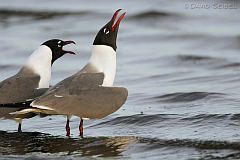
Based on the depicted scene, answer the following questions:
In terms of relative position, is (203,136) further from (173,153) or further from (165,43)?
(165,43)

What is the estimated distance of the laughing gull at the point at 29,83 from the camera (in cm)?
921

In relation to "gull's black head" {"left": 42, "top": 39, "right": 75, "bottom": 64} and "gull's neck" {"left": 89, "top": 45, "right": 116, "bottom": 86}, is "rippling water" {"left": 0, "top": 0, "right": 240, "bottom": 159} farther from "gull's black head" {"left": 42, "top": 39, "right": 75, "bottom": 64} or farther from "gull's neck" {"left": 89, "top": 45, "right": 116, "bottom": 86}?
"gull's black head" {"left": 42, "top": 39, "right": 75, "bottom": 64}

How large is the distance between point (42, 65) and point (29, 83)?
48 cm

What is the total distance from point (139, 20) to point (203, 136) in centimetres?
994

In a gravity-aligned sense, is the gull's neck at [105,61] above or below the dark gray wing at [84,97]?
above

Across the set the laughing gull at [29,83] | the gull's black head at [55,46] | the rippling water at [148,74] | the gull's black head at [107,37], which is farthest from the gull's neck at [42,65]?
the gull's black head at [107,37]

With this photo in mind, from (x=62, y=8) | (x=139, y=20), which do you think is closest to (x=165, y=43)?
(x=139, y=20)

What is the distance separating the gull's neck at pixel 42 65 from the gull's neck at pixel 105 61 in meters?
0.66

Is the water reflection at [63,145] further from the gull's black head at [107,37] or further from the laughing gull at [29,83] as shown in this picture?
the gull's black head at [107,37]

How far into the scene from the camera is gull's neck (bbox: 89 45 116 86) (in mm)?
9336

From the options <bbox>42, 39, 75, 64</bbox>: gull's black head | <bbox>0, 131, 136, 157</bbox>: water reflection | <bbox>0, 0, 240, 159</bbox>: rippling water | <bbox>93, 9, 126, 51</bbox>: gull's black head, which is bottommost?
<bbox>0, 131, 136, 157</bbox>: water reflection

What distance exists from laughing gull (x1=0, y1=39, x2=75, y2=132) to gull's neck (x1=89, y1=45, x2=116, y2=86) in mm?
664

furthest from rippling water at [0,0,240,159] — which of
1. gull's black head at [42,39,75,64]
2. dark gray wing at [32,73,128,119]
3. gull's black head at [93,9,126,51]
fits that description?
gull's black head at [93,9,126,51]

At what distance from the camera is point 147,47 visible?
15.4m
